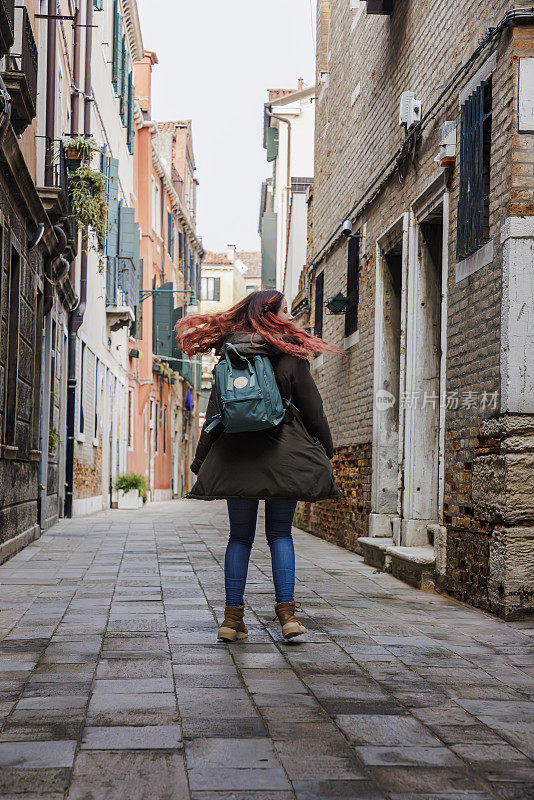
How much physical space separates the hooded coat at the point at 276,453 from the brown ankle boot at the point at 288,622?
0.55m

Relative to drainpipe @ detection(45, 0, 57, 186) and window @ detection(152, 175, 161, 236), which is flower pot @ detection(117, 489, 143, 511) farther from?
window @ detection(152, 175, 161, 236)

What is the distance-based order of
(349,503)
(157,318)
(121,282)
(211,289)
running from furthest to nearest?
(211,289) → (157,318) → (121,282) → (349,503)

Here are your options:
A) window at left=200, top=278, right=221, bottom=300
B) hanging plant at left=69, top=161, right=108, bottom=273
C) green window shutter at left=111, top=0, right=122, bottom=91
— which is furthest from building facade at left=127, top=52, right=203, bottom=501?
window at left=200, top=278, right=221, bottom=300

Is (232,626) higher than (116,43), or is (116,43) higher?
(116,43)

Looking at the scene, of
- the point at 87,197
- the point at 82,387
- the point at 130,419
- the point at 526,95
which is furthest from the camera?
the point at 130,419

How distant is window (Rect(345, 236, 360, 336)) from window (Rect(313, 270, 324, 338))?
2.39 meters

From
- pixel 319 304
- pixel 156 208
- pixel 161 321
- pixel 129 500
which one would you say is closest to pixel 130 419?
pixel 161 321

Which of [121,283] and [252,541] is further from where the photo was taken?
[121,283]

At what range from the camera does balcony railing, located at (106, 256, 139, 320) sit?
70.7ft

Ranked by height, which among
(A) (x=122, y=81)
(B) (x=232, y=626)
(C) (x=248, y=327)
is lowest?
A: (B) (x=232, y=626)

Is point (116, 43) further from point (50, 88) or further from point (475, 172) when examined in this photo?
point (475, 172)

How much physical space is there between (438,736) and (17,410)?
712 centimetres

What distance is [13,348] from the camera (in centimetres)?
964

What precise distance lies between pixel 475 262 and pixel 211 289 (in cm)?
5284
